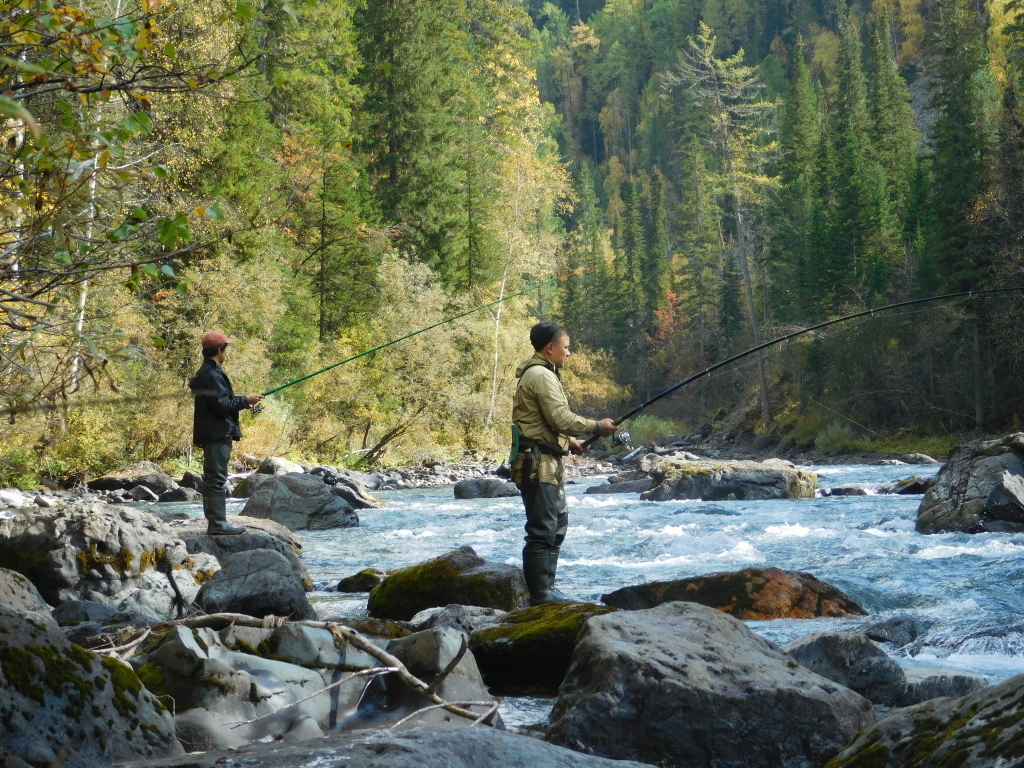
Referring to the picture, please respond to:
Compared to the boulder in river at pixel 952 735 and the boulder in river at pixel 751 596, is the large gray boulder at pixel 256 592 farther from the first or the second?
the boulder in river at pixel 952 735

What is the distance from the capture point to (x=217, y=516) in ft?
27.3

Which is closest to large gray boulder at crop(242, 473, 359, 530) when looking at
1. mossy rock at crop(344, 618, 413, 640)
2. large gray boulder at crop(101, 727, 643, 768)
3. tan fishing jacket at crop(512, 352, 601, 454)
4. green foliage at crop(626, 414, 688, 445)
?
tan fishing jacket at crop(512, 352, 601, 454)

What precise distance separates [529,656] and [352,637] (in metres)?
1.39

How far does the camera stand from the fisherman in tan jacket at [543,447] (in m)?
5.75

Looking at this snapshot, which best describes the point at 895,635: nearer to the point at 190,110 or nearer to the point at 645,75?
the point at 190,110

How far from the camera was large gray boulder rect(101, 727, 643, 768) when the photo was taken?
232 cm


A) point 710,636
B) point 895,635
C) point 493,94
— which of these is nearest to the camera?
point 710,636

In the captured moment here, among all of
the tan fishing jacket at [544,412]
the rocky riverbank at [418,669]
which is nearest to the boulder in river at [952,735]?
the rocky riverbank at [418,669]

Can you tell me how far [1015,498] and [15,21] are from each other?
10416 mm

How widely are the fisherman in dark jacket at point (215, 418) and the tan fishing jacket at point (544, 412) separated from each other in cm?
221

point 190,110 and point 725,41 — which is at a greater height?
point 725,41

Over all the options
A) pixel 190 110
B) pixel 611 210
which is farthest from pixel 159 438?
pixel 611 210

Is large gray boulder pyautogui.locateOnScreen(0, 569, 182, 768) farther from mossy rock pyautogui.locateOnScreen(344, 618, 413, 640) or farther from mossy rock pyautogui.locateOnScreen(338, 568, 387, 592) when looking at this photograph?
mossy rock pyautogui.locateOnScreen(338, 568, 387, 592)

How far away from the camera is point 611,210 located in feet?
328
